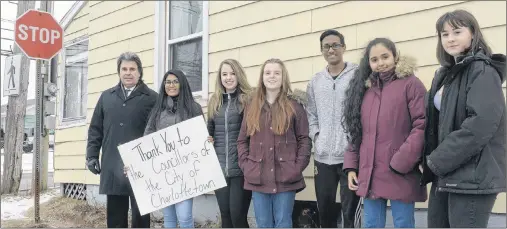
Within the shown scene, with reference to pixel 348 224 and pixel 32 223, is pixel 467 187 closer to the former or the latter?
pixel 348 224

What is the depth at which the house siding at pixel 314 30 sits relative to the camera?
3.86 metres

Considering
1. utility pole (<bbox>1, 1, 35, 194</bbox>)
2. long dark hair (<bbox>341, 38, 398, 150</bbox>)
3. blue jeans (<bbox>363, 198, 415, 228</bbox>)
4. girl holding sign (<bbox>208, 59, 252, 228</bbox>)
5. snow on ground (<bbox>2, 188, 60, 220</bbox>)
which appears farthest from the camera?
utility pole (<bbox>1, 1, 35, 194</bbox>)

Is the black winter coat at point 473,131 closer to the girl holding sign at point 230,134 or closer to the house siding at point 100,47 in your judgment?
the girl holding sign at point 230,134

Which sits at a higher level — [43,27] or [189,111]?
[43,27]

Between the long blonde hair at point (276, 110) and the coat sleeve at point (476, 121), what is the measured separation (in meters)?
1.25

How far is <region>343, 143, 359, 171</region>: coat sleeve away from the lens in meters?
3.14

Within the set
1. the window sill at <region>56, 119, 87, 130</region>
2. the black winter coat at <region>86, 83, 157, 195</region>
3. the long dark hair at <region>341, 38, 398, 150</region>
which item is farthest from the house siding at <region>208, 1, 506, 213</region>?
the window sill at <region>56, 119, 87, 130</region>

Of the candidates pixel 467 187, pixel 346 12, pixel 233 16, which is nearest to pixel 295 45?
pixel 346 12

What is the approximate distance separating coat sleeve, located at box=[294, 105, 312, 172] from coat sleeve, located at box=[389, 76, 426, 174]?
2.45 ft

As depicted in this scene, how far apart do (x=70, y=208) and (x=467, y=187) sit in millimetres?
6326

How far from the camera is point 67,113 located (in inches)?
344

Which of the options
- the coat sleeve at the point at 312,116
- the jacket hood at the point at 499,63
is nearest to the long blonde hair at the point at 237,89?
the coat sleeve at the point at 312,116

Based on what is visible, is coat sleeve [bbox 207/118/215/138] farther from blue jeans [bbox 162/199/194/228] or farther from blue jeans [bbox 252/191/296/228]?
blue jeans [bbox 252/191/296/228]

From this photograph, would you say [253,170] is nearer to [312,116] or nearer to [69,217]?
[312,116]
